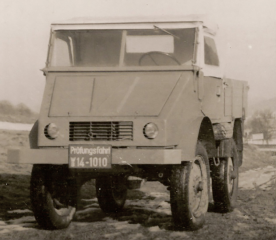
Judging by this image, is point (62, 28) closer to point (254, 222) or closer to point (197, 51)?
point (197, 51)

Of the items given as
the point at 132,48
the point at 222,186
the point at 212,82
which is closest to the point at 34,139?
the point at 132,48

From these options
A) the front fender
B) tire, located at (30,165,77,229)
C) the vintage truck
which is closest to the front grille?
the vintage truck

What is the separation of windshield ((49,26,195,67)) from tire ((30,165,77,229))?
1.44 m

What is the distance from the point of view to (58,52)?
26.6ft

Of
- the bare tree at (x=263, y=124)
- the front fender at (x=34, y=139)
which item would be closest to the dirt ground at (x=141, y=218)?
the front fender at (x=34, y=139)

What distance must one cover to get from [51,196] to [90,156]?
93cm

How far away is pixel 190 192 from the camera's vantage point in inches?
277

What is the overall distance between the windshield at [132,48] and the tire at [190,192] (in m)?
1.26

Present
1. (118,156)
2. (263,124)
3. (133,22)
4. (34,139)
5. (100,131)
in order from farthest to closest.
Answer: (263,124), (133,22), (34,139), (100,131), (118,156)

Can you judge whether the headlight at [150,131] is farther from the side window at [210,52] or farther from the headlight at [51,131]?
the side window at [210,52]

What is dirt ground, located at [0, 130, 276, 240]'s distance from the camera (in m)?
7.03

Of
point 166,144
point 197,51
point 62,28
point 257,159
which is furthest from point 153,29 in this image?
point 257,159

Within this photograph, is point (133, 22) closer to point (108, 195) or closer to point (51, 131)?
point (51, 131)

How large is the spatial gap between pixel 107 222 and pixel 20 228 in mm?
1133
